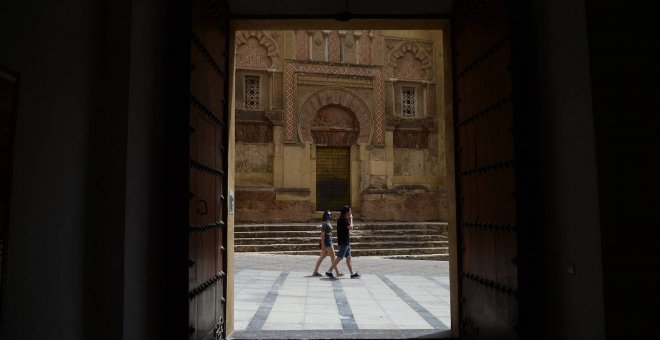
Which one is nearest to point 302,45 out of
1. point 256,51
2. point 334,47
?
point 334,47

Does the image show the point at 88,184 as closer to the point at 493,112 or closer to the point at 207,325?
the point at 207,325

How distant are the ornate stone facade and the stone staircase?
1456mm

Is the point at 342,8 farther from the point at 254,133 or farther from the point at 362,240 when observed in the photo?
the point at 254,133

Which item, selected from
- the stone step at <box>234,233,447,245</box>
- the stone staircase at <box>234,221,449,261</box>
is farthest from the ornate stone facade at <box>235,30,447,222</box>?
the stone step at <box>234,233,447,245</box>

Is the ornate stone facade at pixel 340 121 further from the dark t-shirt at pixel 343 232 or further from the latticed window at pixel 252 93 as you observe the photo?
the dark t-shirt at pixel 343 232

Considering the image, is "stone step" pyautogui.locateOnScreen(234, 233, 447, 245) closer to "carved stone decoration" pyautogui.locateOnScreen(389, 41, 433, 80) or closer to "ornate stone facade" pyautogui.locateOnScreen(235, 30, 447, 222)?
"ornate stone facade" pyautogui.locateOnScreen(235, 30, 447, 222)

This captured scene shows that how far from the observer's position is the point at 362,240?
48.6ft

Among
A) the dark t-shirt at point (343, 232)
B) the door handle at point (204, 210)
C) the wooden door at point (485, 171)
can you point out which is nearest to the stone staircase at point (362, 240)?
the dark t-shirt at point (343, 232)

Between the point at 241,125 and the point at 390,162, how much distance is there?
17.7 feet

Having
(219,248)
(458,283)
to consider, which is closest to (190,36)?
(219,248)

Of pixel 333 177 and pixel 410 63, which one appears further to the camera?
pixel 410 63

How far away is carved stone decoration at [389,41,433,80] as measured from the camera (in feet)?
62.2

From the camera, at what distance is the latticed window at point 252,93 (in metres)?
17.5

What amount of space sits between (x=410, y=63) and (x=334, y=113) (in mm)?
3659
